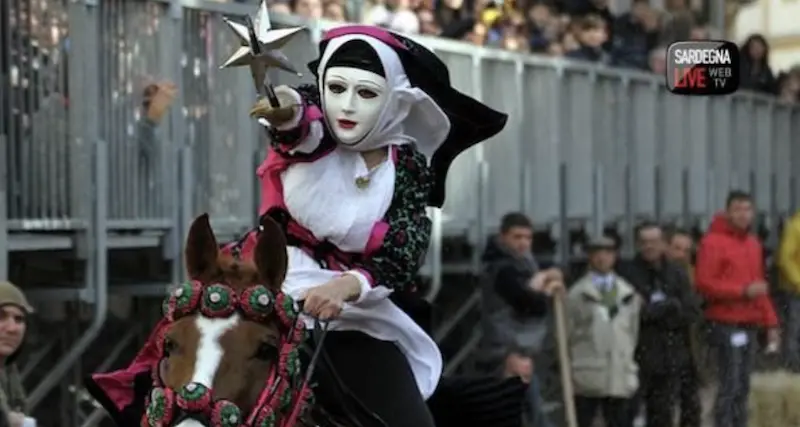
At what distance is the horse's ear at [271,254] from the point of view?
6078mm

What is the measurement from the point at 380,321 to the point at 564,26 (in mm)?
10383

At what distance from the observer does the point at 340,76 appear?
22.5 feet

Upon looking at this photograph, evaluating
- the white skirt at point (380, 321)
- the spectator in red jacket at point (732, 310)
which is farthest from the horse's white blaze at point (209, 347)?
the spectator in red jacket at point (732, 310)

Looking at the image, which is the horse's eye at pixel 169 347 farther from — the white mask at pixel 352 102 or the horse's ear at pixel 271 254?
the white mask at pixel 352 102

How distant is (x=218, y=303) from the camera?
5.96 metres

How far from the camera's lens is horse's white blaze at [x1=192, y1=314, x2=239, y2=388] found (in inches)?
229

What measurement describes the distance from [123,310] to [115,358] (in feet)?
0.88

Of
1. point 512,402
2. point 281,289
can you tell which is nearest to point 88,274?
point 512,402

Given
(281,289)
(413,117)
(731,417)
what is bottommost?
(731,417)

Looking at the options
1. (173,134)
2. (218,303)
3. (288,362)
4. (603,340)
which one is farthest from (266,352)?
(603,340)

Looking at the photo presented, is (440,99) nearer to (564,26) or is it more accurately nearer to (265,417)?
(265,417)

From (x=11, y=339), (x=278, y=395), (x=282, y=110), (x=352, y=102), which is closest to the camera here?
(x=278, y=395)

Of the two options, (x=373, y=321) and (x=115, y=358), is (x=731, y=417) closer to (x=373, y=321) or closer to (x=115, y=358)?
(x=115, y=358)

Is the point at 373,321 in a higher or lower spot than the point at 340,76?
lower
